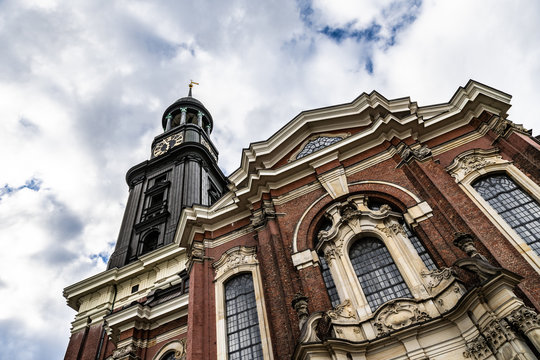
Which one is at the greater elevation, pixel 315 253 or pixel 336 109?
pixel 336 109

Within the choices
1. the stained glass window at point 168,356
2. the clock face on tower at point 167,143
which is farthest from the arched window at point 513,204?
the clock face on tower at point 167,143

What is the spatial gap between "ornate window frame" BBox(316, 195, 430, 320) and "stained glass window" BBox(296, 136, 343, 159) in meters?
3.38

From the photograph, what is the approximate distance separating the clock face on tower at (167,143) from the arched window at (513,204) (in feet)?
91.4

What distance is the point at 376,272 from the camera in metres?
10.8

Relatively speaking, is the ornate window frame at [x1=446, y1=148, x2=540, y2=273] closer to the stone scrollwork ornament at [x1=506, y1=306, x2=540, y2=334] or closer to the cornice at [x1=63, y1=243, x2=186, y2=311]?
the stone scrollwork ornament at [x1=506, y1=306, x2=540, y2=334]

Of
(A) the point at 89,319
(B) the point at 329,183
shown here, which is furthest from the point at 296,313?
(A) the point at 89,319

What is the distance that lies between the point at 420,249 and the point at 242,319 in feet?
19.1

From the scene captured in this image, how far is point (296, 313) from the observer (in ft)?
33.8

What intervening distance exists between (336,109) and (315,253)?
6.32 m

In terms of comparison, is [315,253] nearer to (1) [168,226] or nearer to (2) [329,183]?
(2) [329,183]

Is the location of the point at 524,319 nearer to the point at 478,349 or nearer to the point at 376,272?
the point at 478,349

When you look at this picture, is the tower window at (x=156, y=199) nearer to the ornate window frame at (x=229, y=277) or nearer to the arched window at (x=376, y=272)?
the ornate window frame at (x=229, y=277)

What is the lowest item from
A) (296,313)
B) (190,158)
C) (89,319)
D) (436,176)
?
(296,313)

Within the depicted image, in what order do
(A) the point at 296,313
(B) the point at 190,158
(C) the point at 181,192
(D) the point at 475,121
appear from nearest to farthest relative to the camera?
(A) the point at 296,313, (D) the point at 475,121, (C) the point at 181,192, (B) the point at 190,158
